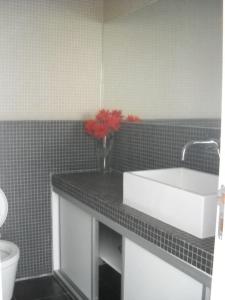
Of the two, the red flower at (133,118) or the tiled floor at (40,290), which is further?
the red flower at (133,118)

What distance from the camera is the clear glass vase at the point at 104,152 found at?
2748 millimetres

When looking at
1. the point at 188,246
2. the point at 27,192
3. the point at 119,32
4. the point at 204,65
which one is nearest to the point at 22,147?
the point at 27,192

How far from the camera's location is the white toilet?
7.20ft

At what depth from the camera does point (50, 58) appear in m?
2.71

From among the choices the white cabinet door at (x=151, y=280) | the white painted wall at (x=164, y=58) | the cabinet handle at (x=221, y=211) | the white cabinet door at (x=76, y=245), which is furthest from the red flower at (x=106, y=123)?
the cabinet handle at (x=221, y=211)

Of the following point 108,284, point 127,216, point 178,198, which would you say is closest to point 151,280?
point 127,216

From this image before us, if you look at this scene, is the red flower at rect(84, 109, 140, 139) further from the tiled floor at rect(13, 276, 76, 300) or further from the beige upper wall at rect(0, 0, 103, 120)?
the tiled floor at rect(13, 276, 76, 300)

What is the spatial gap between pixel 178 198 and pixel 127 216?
337 millimetres

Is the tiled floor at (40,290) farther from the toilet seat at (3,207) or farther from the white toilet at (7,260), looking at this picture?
the toilet seat at (3,207)

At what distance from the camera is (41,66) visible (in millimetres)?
2686

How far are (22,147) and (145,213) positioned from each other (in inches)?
49.6

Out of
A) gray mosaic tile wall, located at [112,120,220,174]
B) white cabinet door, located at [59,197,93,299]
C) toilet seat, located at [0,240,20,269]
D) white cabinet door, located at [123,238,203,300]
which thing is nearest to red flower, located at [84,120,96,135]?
gray mosaic tile wall, located at [112,120,220,174]

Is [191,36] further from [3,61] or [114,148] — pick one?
[3,61]

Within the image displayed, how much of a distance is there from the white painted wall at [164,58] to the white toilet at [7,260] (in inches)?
45.2
